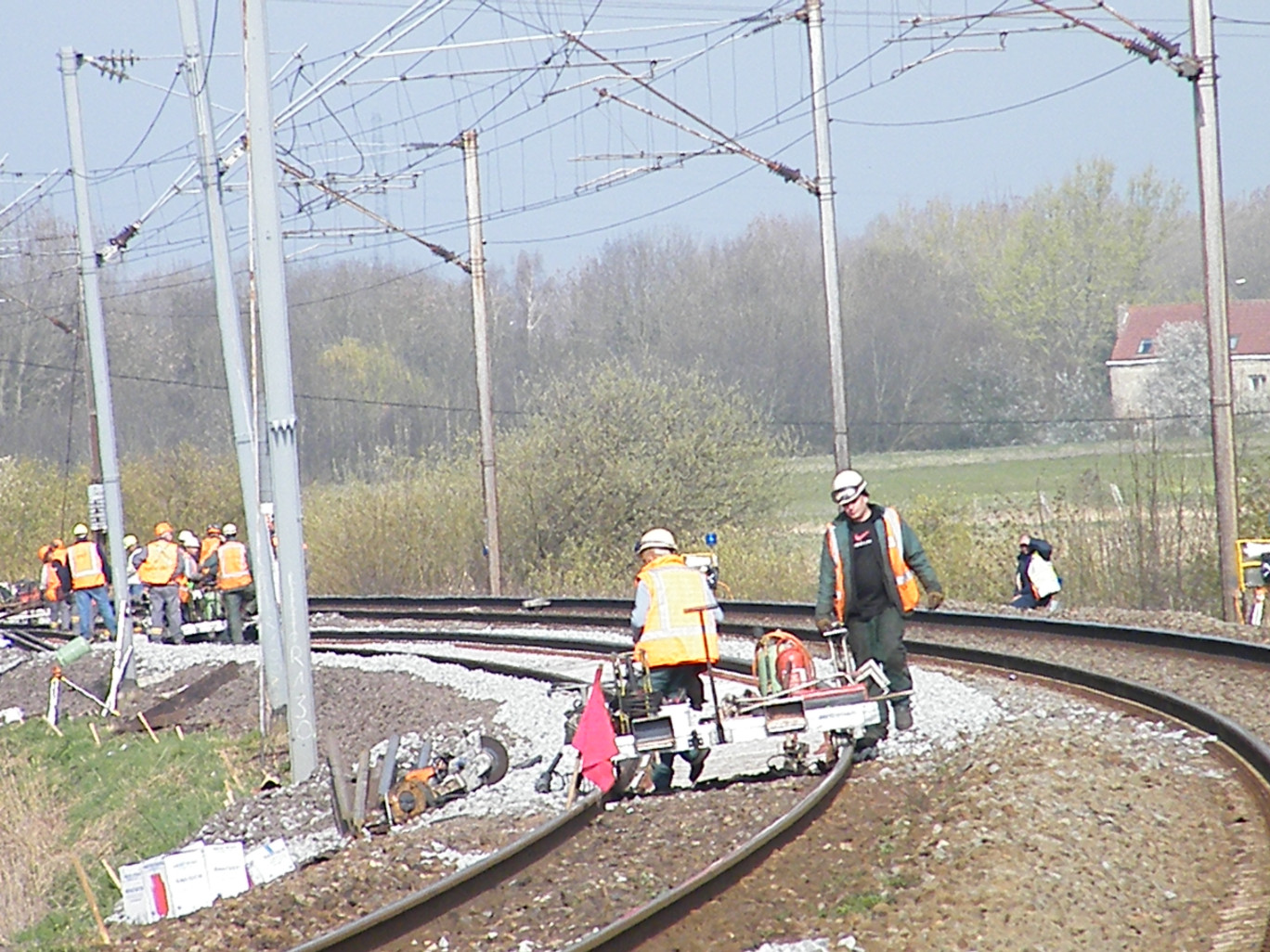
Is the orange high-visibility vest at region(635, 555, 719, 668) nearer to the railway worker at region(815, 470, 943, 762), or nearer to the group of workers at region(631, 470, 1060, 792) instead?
the group of workers at region(631, 470, 1060, 792)

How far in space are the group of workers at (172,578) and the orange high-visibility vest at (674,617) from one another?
15.4 metres

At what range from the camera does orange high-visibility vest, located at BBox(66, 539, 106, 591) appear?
2739cm

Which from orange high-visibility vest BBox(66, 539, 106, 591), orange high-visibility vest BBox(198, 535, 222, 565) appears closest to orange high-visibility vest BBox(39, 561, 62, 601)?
orange high-visibility vest BBox(66, 539, 106, 591)

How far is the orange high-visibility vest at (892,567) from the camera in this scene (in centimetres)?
1095

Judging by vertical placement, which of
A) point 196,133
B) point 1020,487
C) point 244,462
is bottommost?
point 1020,487

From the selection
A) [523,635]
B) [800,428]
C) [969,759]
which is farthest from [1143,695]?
[800,428]

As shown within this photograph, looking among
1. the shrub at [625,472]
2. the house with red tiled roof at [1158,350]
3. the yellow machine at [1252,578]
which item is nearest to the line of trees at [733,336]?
the house with red tiled roof at [1158,350]

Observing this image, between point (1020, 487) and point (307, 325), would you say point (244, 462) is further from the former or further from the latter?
point (307, 325)

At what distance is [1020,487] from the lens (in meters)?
51.7

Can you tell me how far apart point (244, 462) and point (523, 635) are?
19.3 feet

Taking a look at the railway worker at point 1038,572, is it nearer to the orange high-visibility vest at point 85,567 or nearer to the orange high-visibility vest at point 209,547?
the orange high-visibility vest at point 209,547

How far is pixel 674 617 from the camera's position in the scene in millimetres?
10625

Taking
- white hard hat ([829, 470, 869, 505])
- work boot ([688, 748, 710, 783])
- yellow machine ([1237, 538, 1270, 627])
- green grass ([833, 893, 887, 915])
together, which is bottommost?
yellow machine ([1237, 538, 1270, 627])

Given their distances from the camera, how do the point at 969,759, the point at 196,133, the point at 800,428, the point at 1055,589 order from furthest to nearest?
the point at 800,428 → the point at 1055,589 → the point at 196,133 → the point at 969,759
